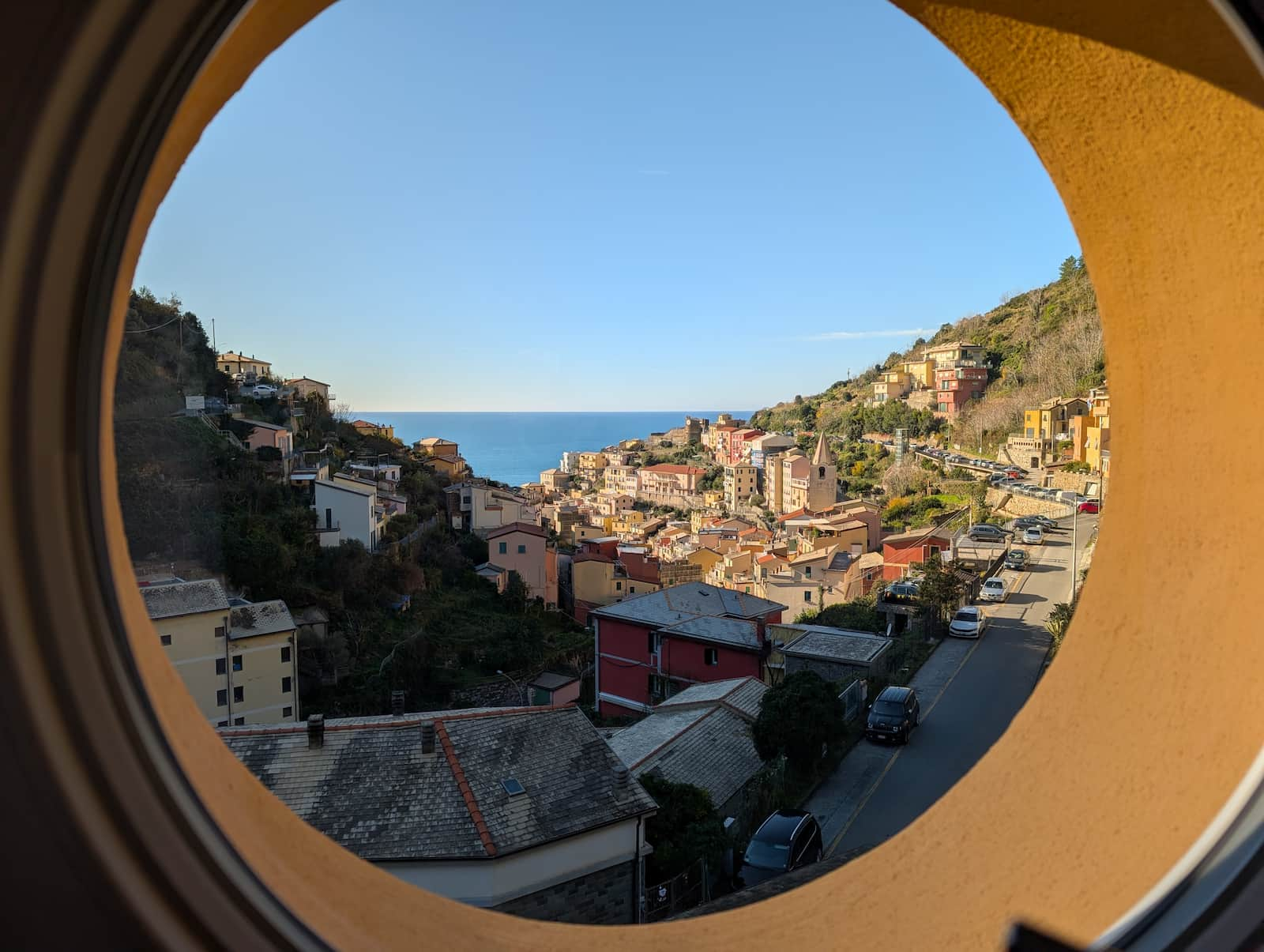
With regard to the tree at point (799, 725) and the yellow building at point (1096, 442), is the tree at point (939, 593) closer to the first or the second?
the tree at point (799, 725)

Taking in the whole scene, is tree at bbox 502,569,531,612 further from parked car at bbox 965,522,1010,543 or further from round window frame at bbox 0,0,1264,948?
round window frame at bbox 0,0,1264,948

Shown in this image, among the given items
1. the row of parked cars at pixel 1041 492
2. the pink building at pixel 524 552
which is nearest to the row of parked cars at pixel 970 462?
the row of parked cars at pixel 1041 492

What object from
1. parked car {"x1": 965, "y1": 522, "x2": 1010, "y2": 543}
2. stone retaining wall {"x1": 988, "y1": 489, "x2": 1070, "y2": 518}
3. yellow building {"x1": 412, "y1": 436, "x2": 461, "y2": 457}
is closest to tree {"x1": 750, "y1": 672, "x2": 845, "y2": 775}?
parked car {"x1": 965, "y1": 522, "x2": 1010, "y2": 543}

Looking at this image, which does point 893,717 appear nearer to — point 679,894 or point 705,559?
point 679,894

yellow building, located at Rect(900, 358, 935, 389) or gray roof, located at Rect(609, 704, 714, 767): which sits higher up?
yellow building, located at Rect(900, 358, 935, 389)

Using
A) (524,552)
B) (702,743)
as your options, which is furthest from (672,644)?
(524,552)

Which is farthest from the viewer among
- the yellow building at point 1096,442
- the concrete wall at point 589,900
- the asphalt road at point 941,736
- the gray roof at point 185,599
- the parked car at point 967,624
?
the yellow building at point 1096,442
